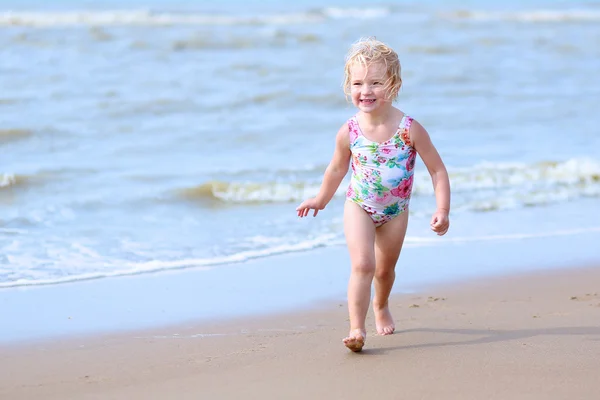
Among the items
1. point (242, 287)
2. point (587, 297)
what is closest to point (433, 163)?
point (587, 297)

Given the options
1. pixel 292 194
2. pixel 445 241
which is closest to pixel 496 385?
pixel 445 241

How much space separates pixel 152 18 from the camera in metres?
26.1

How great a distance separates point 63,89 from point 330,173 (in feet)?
28.4

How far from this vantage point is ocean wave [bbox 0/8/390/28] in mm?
23797

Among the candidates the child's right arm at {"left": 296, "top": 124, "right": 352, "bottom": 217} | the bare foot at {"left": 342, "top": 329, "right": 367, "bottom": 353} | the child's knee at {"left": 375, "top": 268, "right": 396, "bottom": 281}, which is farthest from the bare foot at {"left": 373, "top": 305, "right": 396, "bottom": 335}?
the child's right arm at {"left": 296, "top": 124, "right": 352, "bottom": 217}

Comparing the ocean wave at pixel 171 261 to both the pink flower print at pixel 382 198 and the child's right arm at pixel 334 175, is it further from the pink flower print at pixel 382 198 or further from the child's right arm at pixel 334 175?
the pink flower print at pixel 382 198

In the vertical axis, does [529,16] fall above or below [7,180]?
above

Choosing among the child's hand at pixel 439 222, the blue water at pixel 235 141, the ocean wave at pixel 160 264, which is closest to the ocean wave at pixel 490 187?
the blue water at pixel 235 141

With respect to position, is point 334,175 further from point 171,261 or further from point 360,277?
point 171,261

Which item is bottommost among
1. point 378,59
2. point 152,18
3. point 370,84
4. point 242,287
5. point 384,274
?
point 242,287

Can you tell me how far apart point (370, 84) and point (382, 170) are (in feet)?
1.20

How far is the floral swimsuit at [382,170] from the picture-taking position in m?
4.02

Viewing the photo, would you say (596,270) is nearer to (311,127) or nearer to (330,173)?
(330,173)

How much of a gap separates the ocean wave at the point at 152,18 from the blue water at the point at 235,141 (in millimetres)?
3879
